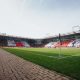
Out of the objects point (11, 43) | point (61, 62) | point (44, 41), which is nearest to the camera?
point (61, 62)

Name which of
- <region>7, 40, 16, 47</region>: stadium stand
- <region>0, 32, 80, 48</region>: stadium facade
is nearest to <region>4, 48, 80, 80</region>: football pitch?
<region>0, 32, 80, 48</region>: stadium facade

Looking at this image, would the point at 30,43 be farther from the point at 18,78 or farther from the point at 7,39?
the point at 18,78

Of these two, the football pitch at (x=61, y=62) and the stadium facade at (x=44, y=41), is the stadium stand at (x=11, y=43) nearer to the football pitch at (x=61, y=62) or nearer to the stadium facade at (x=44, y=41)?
the stadium facade at (x=44, y=41)

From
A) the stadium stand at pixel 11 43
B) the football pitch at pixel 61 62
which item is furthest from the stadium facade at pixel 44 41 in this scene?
the football pitch at pixel 61 62

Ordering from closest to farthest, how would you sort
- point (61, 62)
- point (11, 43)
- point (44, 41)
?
1. point (61, 62)
2. point (11, 43)
3. point (44, 41)

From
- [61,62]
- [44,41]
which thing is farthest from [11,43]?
[61,62]

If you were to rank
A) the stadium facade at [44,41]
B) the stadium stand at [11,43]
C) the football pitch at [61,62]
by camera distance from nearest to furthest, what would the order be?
1. the football pitch at [61,62]
2. the stadium facade at [44,41]
3. the stadium stand at [11,43]

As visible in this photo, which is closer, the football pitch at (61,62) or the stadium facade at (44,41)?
the football pitch at (61,62)

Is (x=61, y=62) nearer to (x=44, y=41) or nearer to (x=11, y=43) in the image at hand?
(x=11, y=43)

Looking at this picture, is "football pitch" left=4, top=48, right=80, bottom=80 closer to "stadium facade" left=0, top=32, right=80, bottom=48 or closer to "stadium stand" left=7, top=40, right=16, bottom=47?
"stadium facade" left=0, top=32, right=80, bottom=48

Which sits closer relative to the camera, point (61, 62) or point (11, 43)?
point (61, 62)

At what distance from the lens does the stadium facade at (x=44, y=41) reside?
7226 cm

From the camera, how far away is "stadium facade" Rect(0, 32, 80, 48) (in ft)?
237

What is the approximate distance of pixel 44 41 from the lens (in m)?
96.3
